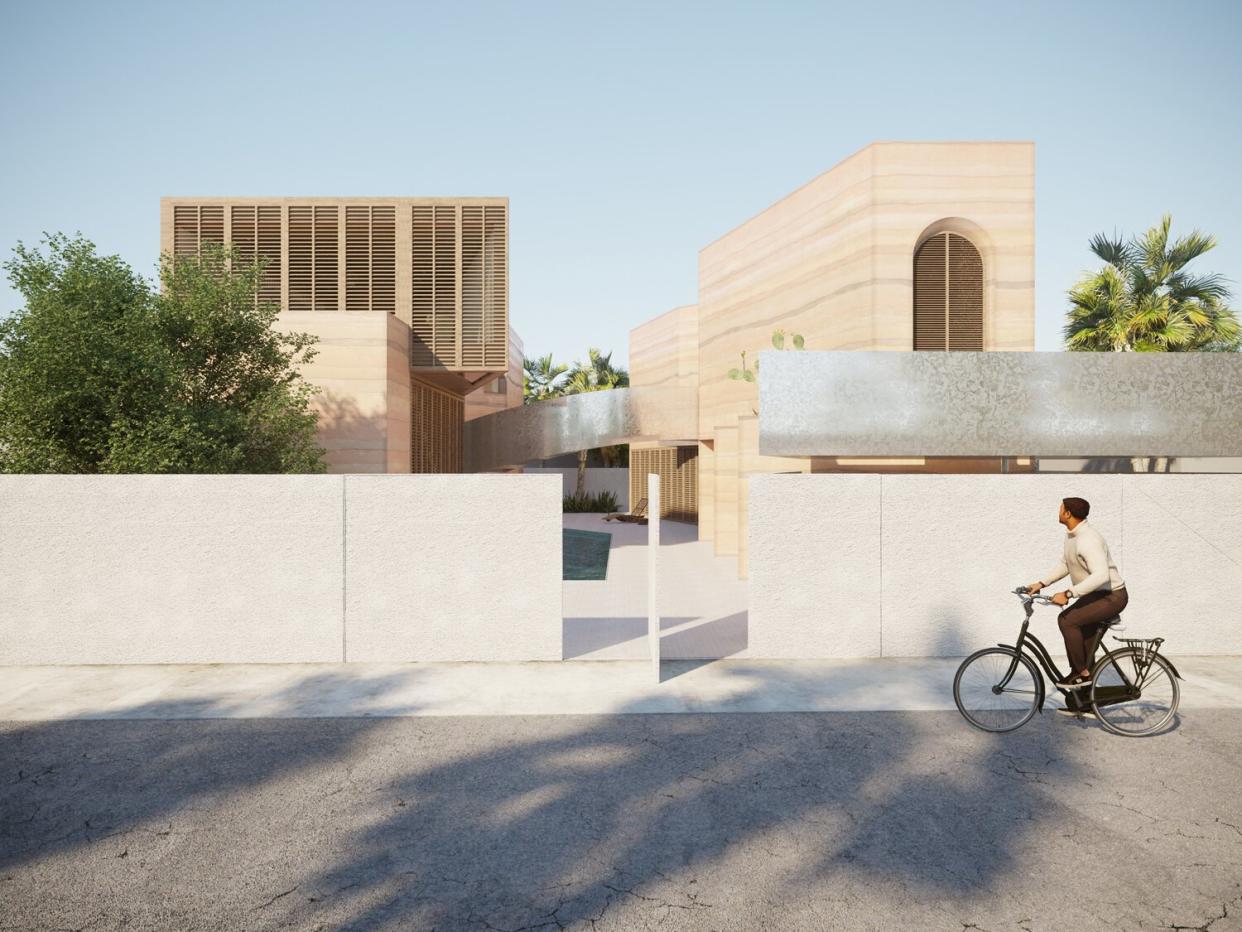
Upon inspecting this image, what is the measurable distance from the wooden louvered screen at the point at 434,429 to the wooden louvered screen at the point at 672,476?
7.35 metres

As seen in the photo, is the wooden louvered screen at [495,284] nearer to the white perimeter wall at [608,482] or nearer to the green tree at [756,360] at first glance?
the green tree at [756,360]

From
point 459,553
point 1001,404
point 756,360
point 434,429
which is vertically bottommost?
point 459,553

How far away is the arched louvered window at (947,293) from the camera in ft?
52.0

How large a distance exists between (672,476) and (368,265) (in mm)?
14675

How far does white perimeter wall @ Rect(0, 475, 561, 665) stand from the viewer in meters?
8.29

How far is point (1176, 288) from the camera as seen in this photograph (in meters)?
21.2

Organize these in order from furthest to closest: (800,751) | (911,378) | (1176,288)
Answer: (1176,288) → (911,378) → (800,751)

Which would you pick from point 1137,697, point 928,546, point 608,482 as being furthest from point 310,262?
point 608,482

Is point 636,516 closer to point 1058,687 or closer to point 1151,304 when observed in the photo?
point 1151,304

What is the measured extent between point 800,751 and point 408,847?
3052 mm

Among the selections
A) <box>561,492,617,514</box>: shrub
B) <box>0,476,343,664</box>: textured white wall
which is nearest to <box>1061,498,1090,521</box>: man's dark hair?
<box>0,476,343,664</box>: textured white wall

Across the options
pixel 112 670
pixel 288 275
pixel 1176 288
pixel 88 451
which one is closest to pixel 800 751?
pixel 112 670

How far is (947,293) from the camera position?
15.8 metres

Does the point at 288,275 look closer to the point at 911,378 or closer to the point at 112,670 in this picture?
the point at 112,670
